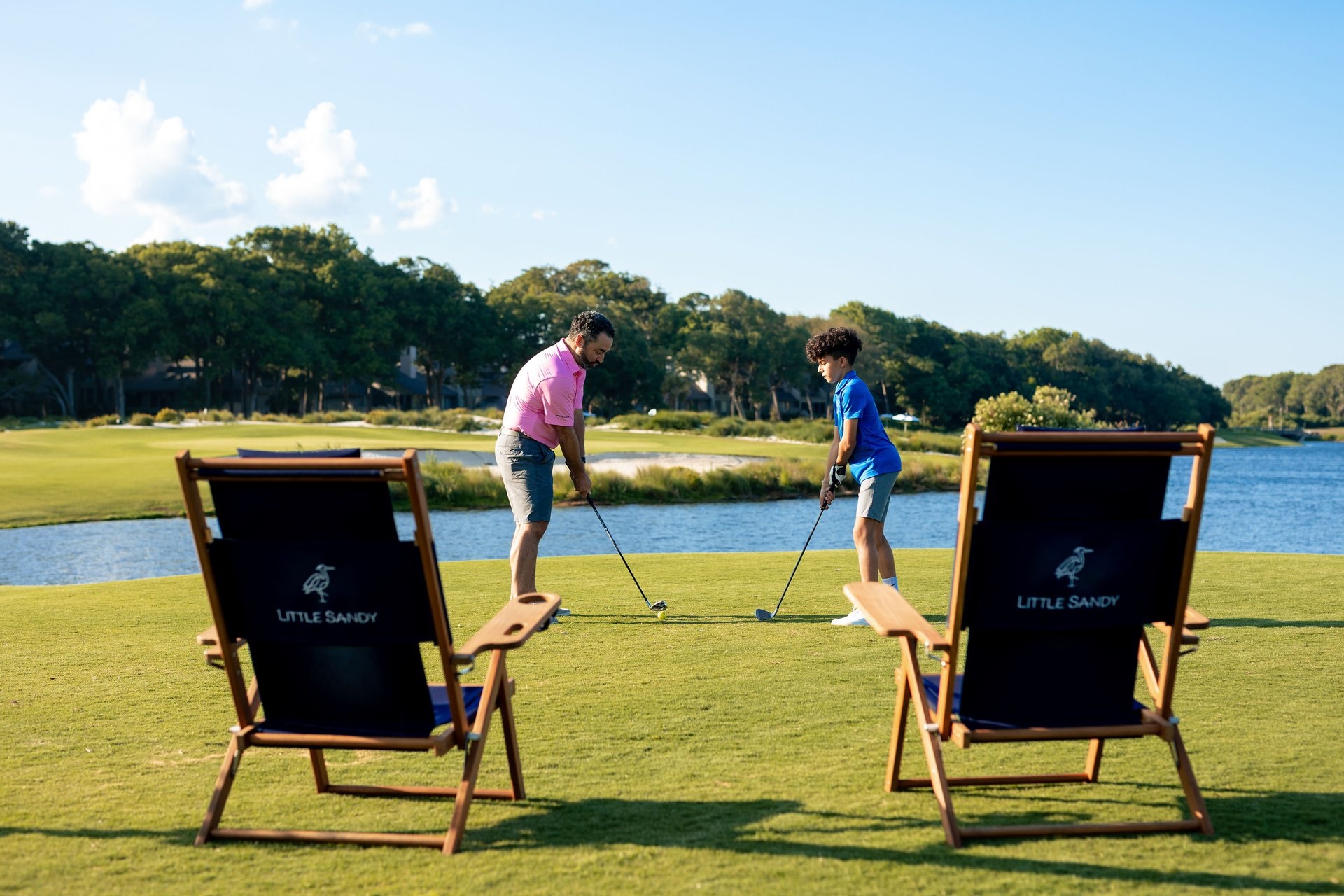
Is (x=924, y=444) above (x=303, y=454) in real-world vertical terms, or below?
below

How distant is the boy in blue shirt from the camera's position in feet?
21.9

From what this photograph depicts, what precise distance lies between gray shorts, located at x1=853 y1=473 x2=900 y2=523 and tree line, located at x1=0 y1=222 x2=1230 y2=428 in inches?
2375

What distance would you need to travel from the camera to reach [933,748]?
330 cm

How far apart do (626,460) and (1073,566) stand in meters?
29.2

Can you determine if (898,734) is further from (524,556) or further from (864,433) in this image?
(864,433)

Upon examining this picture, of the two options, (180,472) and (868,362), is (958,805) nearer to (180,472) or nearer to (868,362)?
(180,472)

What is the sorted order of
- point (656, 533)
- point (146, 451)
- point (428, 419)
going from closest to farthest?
point (656, 533)
point (146, 451)
point (428, 419)

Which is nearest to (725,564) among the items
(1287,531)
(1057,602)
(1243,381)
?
(1057,602)

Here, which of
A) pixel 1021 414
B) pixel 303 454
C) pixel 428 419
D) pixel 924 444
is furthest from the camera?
pixel 428 419

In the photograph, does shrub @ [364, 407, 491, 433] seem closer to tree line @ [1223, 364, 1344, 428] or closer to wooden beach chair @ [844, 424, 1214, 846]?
wooden beach chair @ [844, 424, 1214, 846]

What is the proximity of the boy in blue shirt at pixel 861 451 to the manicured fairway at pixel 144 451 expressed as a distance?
39.7 feet

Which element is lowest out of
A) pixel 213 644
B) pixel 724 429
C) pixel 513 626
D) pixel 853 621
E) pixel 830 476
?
pixel 724 429

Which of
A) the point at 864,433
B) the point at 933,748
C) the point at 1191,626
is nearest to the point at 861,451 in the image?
the point at 864,433

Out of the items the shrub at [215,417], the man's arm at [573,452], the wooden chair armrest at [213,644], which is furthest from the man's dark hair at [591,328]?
the shrub at [215,417]
